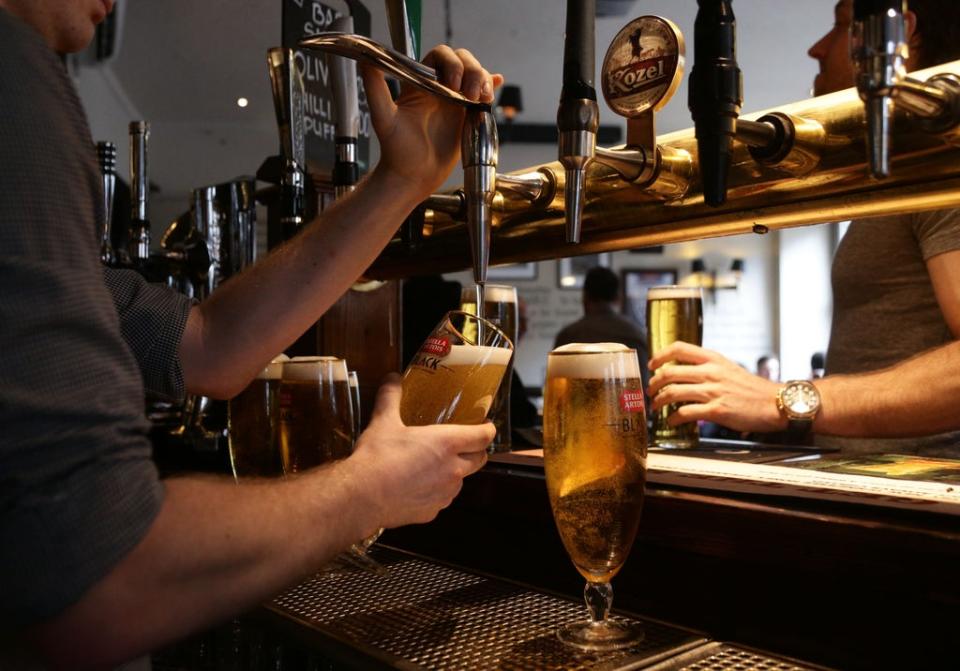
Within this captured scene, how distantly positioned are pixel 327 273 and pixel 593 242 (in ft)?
1.23

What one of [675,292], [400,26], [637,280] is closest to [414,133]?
[400,26]

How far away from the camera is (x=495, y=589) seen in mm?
1037

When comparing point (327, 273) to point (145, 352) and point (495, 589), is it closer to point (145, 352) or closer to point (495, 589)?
point (145, 352)

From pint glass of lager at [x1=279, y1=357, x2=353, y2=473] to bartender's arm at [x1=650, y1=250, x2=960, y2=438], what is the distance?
1.96 feet

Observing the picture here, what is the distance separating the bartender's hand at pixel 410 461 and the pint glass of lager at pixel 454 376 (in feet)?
0.13

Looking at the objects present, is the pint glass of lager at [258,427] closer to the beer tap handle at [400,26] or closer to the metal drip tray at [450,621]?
the metal drip tray at [450,621]

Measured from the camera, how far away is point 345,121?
129 centimetres

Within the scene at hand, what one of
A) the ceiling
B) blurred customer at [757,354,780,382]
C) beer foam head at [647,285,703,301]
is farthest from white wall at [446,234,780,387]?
beer foam head at [647,285,703,301]

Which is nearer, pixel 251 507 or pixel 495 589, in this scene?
pixel 251 507

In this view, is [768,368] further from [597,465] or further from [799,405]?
[597,465]

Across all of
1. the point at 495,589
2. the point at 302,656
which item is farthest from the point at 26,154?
the point at 495,589

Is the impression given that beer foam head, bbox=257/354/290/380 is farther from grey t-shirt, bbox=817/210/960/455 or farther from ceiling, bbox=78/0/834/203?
ceiling, bbox=78/0/834/203

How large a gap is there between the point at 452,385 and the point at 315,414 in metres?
0.30

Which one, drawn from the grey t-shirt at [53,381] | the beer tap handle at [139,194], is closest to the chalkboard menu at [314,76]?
the beer tap handle at [139,194]
